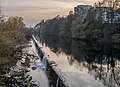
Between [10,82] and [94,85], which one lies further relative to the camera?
[94,85]

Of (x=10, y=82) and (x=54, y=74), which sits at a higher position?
(x=10, y=82)

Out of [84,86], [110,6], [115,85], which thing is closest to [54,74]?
[84,86]

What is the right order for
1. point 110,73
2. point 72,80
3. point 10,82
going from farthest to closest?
1. point 110,73
2. point 72,80
3. point 10,82

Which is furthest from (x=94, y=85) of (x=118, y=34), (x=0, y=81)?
(x=118, y=34)

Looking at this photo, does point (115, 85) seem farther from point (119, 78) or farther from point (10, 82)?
point (10, 82)

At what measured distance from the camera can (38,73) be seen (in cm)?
3222

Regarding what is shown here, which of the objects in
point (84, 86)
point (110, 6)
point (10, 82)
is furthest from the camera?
point (110, 6)

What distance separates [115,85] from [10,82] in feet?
39.0

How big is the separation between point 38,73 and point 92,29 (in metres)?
68.6

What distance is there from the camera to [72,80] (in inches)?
1208

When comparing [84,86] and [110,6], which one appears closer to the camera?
[84,86]

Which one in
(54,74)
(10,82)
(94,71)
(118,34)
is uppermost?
(10,82)

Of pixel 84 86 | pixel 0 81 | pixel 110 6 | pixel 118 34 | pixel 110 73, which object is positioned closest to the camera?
pixel 0 81

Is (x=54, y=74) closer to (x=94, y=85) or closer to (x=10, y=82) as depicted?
(x=94, y=85)
